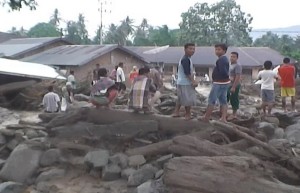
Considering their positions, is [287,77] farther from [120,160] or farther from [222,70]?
[120,160]

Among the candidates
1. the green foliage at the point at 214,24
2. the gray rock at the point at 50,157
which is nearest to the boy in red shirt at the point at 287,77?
the gray rock at the point at 50,157

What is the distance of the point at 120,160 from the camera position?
751 cm

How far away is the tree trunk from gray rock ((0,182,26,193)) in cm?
287

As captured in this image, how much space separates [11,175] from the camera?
776 centimetres

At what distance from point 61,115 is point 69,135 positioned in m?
0.82

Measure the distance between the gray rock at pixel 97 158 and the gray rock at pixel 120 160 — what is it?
0.37 feet

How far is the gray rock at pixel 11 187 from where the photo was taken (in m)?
6.99

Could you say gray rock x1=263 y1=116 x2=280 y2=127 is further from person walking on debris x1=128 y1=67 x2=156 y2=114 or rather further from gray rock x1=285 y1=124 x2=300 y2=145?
person walking on debris x1=128 y1=67 x2=156 y2=114

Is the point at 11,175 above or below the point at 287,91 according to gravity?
below

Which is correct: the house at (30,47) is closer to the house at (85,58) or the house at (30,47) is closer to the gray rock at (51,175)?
the house at (85,58)

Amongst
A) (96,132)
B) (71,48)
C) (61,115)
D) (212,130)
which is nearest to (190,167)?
(212,130)

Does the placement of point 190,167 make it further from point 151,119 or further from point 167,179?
point 151,119

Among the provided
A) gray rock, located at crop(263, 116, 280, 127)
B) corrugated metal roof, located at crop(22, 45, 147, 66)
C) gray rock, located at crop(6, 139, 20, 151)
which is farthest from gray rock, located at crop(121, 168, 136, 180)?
corrugated metal roof, located at crop(22, 45, 147, 66)

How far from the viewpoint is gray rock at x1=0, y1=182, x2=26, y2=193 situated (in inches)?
275
